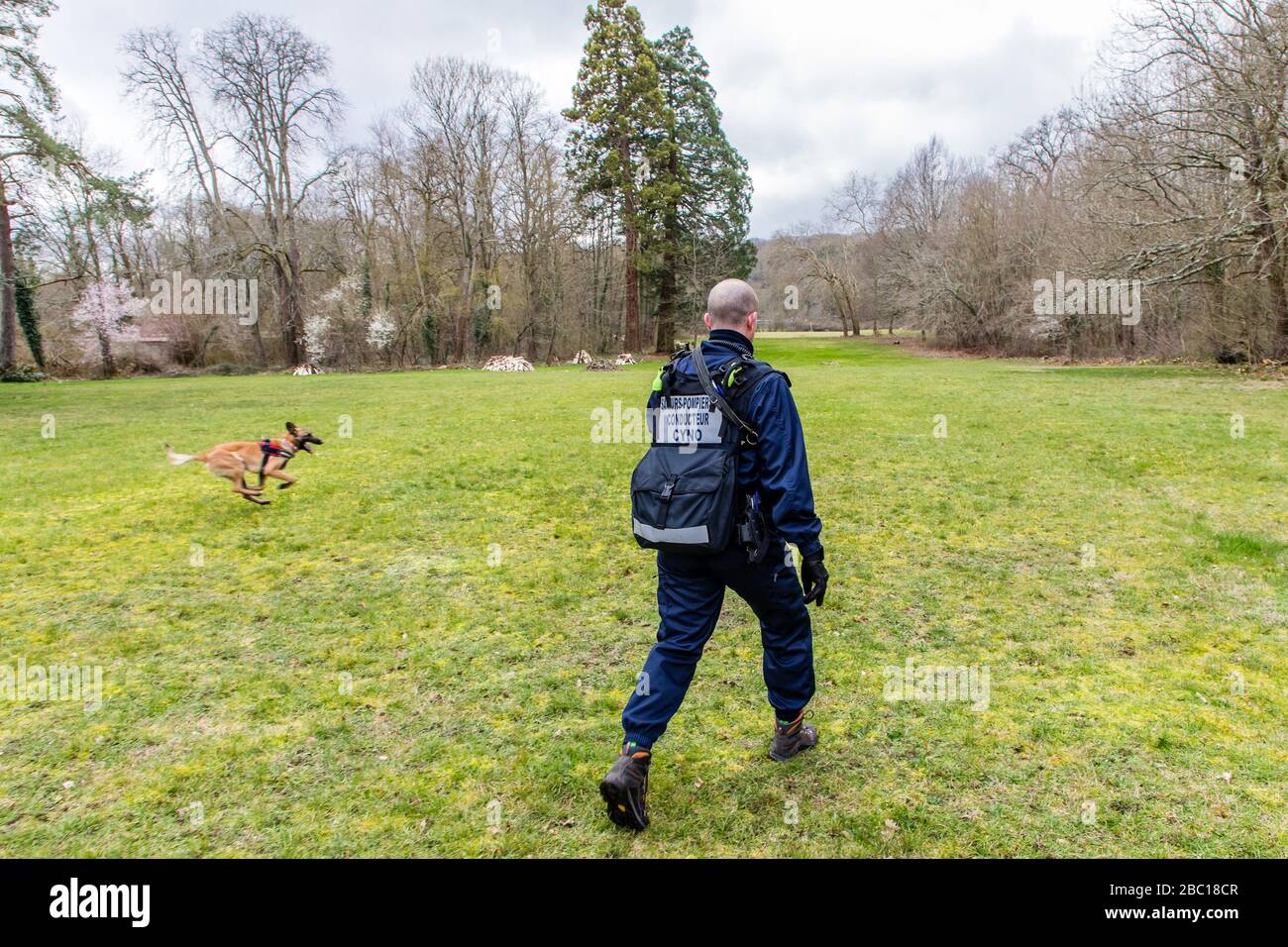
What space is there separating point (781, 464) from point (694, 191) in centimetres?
4229

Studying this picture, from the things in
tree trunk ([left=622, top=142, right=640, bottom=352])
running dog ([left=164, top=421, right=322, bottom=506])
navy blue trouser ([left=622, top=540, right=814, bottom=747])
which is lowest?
navy blue trouser ([left=622, top=540, right=814, bottom=747])

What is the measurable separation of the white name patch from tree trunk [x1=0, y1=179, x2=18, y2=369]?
2128 cm

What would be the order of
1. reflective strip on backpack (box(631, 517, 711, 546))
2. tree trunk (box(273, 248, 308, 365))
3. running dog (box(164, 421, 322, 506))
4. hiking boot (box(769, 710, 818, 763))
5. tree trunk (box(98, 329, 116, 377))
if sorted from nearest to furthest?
reflective strip on backpack (box(631, 517, 711, 546))
hiking boot (box(769, 710, 818, 763))
running dog (box(164, 421, 322, 506))
tree trunk (box(98, 329, 116, 377))
tree trunk (box(273, 248, 308, 365))

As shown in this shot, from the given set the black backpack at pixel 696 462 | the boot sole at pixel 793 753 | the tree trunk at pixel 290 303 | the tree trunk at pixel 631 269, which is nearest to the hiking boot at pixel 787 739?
the boot sole at pixel 793 753

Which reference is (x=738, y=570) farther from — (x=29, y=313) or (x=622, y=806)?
(x=29, y=313)

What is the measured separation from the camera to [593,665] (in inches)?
165

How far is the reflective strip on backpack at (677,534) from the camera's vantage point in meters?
2.65

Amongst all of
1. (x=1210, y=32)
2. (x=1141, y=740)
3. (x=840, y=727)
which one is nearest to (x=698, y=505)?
(x=840, y=727)

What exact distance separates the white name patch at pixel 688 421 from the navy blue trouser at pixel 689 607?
0.46 meters

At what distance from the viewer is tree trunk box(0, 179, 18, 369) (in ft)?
62.6

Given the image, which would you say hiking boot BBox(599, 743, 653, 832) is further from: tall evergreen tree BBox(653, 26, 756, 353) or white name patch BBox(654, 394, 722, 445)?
tall evergreen tree BBox(653, 26, 756, 353)

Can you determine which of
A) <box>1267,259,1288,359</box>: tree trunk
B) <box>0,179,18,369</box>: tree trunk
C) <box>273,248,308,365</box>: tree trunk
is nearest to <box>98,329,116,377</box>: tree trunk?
<box>0,179,18,369</box>: tree trunk

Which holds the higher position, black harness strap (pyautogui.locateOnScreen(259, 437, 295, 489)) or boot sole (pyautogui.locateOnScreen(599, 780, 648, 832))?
black harness strap (pyautogui.locateOnScreen(259, 437, 295, 489))
